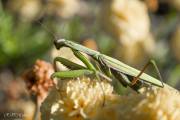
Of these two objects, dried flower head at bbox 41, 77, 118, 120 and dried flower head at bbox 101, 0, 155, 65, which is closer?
dried flower head at bbox 41, 77, 118, 120

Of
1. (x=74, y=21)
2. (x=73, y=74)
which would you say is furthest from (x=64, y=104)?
(x=74, y=21)

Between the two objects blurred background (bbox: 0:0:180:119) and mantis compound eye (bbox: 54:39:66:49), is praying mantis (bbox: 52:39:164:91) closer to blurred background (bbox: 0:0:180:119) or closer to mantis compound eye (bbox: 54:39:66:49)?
mantis compound eye (bbox: 54:39:66:49)

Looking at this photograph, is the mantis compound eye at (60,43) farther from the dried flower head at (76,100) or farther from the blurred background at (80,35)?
the blurred background at (80,35)

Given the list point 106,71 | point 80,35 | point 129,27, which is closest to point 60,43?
point 106,71

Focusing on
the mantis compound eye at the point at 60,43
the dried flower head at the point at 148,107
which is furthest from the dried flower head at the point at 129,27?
the dried flower head at the point at 148,107

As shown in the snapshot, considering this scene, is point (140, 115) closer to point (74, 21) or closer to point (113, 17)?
point (113, 17)

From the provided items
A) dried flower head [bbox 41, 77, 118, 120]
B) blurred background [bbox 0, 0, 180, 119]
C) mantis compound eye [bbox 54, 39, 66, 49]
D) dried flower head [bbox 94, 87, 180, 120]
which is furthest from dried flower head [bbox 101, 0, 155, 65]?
dried flower head [bbox 94, 87, 180, 120]

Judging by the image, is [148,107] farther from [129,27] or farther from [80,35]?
[80,35]
